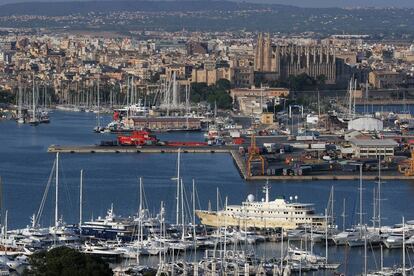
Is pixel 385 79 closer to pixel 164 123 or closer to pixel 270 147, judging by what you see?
pixel 164 123

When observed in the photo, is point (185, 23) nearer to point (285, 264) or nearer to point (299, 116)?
point (299, 116)

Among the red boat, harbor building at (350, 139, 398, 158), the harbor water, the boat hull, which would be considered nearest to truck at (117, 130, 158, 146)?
the red boat

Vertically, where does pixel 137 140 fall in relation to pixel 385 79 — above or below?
above

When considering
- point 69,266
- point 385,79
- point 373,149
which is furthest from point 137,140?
point 385,79

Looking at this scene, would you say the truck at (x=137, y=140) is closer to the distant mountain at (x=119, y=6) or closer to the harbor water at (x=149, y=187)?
the harbor water at (x=149, y=187)

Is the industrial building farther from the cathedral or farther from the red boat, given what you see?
the cathedral

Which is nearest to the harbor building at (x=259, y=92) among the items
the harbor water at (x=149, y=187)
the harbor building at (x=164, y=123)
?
the harbor building at (x=164, y=123)

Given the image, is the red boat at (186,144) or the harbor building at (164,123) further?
the harbor building at (164,123)
